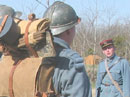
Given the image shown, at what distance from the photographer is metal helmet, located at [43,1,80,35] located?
9.62 feet

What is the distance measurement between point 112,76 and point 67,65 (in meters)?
3.44

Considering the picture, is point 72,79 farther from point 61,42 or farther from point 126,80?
point 126,80

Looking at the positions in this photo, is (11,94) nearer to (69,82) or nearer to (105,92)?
(69,82)

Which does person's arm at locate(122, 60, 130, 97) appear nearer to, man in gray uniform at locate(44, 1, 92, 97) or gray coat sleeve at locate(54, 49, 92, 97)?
man in gray uniform at locate(44, 1, 92, 97)

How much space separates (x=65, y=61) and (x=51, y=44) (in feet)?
0.79

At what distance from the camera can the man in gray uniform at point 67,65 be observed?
Result: 2588 millimetres

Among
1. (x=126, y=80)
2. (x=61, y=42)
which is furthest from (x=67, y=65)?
(x=126, y=80)

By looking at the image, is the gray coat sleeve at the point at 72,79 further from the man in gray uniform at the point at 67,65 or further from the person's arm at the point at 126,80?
the person's arm at the point at 126,80

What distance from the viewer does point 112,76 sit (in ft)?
19.6

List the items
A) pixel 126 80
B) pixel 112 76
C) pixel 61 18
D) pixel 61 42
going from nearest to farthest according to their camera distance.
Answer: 1. pixel 61 42
2. pixel 61 18
3. pixel 126 80
4. pixel 112 76

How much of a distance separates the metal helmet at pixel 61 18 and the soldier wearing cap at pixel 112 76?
300cm

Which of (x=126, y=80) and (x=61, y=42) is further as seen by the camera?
(x=126, y=80)

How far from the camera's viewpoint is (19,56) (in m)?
2.82

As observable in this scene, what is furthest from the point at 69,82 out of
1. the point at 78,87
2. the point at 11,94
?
the point at 11,94
